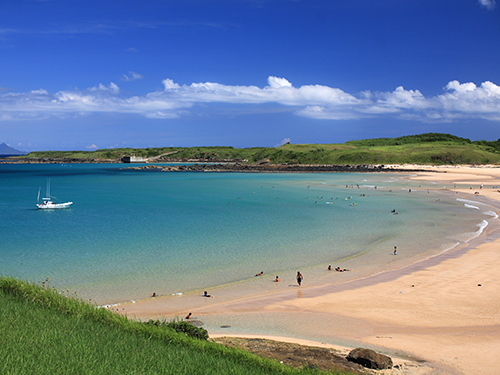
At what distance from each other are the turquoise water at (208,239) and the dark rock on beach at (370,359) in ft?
36.6

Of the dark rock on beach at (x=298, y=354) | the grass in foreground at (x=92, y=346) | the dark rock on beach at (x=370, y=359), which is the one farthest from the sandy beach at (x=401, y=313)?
the grass in foreground at (x=92, y=346)

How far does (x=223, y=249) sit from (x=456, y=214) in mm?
30942

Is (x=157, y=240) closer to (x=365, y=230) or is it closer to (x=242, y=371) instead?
(x=365, y=230)

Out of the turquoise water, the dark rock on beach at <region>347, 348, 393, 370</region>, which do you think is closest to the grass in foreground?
the dark rock on beach at <region>347, 348, 393, 370</region>

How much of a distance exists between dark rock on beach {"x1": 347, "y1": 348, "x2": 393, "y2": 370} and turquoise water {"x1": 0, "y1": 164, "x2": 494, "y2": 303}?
11.2 meters

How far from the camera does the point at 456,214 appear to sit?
147ft

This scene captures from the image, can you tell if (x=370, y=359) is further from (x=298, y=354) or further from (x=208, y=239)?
(x=208, y=239)

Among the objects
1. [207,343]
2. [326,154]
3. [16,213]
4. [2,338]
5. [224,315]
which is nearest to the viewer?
[2,338]

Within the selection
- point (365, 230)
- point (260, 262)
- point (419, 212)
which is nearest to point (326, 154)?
point (419, 212)

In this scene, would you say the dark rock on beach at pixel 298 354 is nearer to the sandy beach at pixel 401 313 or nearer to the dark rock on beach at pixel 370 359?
the dark rock on beach at pixel 370 359

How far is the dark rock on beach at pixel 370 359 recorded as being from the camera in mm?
10977

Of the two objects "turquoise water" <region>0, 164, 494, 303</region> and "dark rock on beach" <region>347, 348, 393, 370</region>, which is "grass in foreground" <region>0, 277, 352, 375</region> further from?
"turquoise water" <region>0, 164, 494, 303</region>

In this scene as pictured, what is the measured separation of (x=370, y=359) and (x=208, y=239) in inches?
915

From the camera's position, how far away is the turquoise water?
75.3ft
